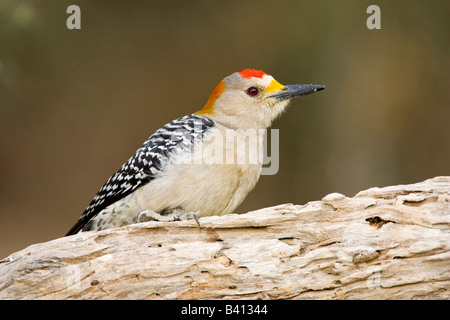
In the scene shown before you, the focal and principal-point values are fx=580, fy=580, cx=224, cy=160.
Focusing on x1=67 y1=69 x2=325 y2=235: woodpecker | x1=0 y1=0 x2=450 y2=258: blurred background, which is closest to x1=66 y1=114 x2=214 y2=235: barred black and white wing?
x1=67 y1=69 x2=325 y2=235: woodpecker

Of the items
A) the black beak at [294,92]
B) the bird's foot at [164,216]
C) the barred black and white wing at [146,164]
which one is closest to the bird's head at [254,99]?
the black beak at [294,92]

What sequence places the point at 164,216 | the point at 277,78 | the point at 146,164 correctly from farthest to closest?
the point at 277,78
the point at 146,164
the point at 164,216

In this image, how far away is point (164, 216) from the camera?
4762mm

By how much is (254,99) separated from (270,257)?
1.98 m

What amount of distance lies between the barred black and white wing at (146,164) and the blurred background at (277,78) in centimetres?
489

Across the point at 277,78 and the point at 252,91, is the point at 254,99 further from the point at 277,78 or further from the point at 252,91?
the point at 277,78

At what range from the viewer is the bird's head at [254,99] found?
18.0 ft

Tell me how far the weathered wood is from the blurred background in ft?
19.0

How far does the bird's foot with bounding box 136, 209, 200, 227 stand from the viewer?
4.60 meters

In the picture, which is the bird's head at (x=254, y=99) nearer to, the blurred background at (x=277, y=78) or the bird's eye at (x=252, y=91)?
the bird's eye at (x=252, y=91)

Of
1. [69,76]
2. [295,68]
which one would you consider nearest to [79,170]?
[69,76]

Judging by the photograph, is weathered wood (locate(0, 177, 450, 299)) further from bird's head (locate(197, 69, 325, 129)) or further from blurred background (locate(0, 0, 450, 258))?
blurred background (locate(0, 0, 450, 258))

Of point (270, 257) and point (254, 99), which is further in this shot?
point (254, 99)

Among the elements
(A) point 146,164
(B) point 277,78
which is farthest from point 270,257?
(B) point 277,78
